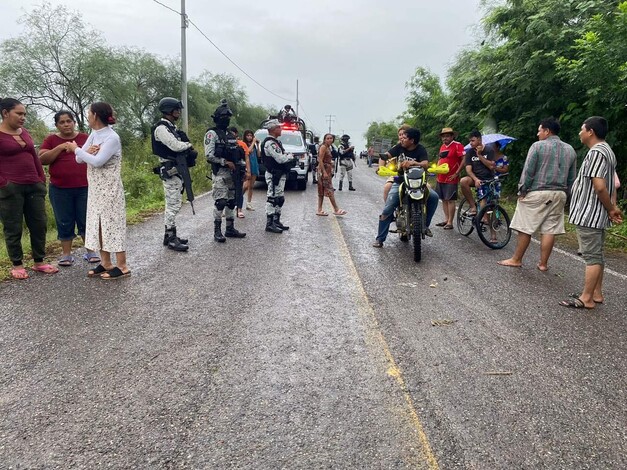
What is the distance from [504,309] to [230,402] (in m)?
2.84

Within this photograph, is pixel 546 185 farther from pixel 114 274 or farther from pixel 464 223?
pixel 114 274

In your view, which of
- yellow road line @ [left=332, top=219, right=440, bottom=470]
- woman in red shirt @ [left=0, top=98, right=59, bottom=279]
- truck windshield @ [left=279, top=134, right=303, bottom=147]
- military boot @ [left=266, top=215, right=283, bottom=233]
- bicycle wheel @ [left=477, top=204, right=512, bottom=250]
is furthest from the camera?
truck windshield @ [left=279, top=134, right=303, bottom=147]

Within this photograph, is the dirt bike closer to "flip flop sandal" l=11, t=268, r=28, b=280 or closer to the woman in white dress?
the woman in white dress

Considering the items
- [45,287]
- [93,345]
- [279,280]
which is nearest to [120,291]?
[45,287]

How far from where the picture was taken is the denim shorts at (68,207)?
17.7ft

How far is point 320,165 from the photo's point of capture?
31.5 ft

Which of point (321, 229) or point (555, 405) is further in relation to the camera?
point (321, 229)

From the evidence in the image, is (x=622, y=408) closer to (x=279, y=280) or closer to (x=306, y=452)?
(x=306, y=452)

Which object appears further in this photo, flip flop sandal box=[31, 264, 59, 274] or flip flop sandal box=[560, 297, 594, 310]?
flip flop sandal box=[31, 264, 59, 274]

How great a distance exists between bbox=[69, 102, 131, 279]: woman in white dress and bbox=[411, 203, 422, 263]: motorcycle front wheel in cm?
359

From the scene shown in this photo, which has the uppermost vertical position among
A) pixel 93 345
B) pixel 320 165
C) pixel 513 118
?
pixel 513 118

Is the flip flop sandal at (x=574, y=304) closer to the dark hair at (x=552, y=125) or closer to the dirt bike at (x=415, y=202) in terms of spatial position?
the dirt bike at (x=415, y=202)

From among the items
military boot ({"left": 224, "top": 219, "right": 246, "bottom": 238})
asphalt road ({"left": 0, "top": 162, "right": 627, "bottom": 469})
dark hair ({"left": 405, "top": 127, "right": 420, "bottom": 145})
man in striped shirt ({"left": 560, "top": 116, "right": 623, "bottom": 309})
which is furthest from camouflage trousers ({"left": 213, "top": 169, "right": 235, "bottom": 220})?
man in striped shirt ({"left": 560, "top": 116, "right": 623, "bottom": 309})

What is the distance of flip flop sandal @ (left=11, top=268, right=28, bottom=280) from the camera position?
16.2 ft
